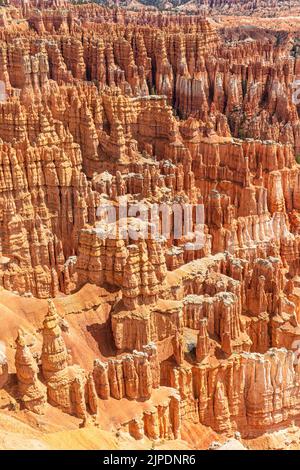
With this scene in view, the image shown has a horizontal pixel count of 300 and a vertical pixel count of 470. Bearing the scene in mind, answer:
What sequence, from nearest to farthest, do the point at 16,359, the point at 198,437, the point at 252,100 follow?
the point at 16,359, the point at 198,437, the point at 252,100

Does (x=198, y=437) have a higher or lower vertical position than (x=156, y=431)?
lower

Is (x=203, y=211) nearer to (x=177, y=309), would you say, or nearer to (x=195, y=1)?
(x=177, y=309)

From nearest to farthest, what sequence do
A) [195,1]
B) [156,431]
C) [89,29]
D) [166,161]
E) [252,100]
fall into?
1. [156,431]
2. [166,161]
3. [252,100]
4. [89,29]
5. [195,1]

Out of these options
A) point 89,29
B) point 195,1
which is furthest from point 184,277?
point 195,1

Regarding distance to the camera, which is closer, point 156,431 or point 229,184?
point 156,431

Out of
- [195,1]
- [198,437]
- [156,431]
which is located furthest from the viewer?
[195,1]

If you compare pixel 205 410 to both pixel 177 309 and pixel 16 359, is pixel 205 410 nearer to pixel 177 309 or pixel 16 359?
pixel 177 309
